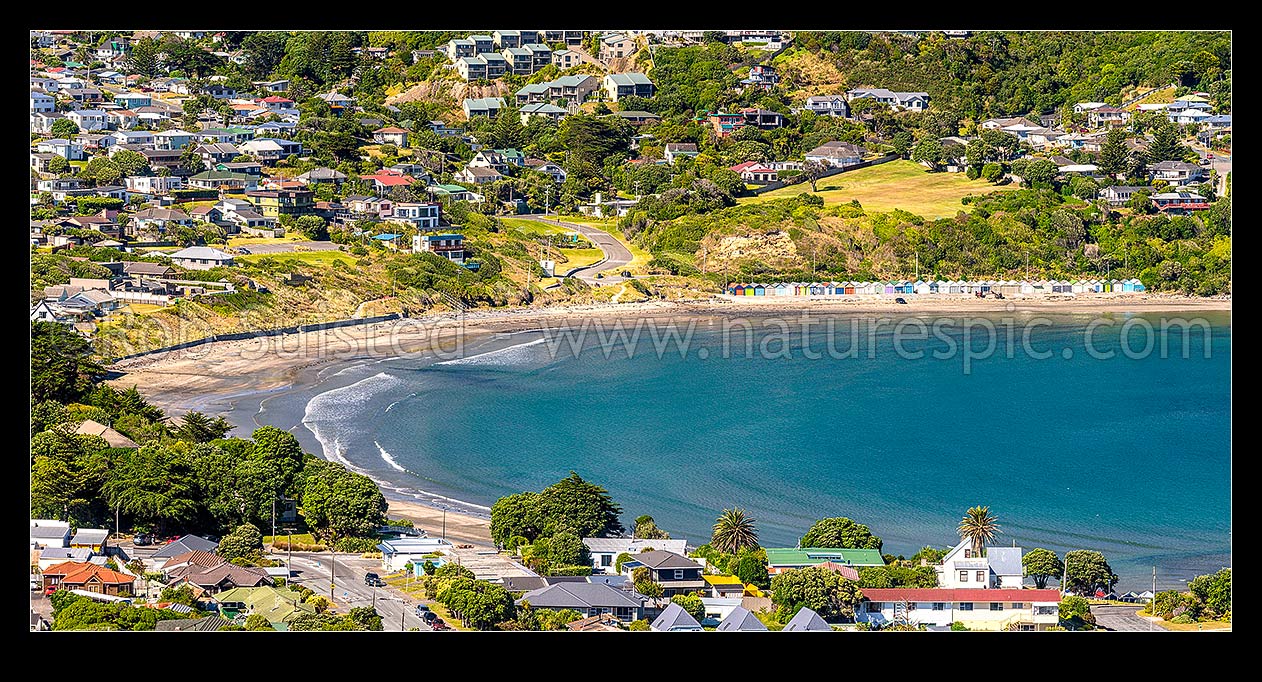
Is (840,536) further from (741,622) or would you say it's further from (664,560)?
(741,622)

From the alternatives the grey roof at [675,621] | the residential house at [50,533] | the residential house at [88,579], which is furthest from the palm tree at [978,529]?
the residential house at [50,533]

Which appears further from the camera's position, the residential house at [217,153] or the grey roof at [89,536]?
the residential house at [217,153]

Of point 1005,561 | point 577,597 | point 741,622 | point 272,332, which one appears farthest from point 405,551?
point 272,332

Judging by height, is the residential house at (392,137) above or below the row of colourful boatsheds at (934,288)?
above

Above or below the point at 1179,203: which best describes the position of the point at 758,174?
above

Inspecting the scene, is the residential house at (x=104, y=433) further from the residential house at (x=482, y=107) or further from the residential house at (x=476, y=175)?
the residential house at (x=482, y=107)

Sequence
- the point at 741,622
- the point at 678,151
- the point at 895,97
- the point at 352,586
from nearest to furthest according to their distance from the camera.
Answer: the point at 741,622 → the point at 352,586 → the point at 678,151 → the point at 895,97
